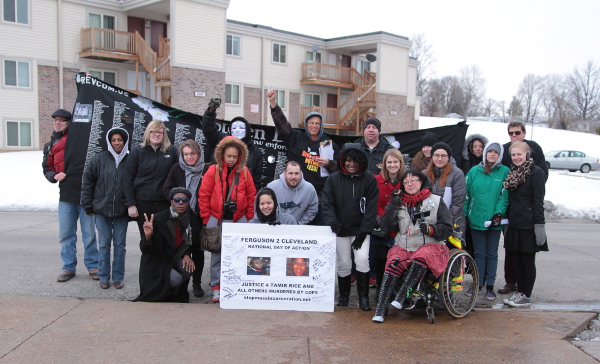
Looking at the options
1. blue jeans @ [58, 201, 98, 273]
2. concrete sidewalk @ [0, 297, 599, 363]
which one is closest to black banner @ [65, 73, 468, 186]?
blue jeans @ [58, 201, 98, 273]

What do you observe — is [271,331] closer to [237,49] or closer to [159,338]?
[159,338]

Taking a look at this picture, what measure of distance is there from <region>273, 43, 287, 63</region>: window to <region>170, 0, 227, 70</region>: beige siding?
6.72 meters

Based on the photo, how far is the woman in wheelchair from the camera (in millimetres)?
5113

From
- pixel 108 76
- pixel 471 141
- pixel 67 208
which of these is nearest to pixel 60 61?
pixel 108 76

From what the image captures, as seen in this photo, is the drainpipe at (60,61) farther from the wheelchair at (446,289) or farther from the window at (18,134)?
the wheelchair at (446,289)

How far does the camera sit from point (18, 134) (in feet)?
86.4

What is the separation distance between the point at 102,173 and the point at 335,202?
2933mm

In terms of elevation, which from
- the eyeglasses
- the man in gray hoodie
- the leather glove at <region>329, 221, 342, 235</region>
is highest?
the eyeglasses

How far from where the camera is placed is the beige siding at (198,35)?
1029 inches

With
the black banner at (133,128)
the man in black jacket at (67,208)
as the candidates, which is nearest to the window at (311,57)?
the black banner at (133,128)

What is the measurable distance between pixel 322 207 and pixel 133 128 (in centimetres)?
337

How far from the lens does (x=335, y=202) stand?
18.9 ft

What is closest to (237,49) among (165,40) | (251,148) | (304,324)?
(165,40)

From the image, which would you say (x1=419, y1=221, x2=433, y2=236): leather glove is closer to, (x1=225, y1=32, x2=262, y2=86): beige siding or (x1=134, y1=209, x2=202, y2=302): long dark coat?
(x1=134, y1=209, x2=202, y2=302): long dark coat
